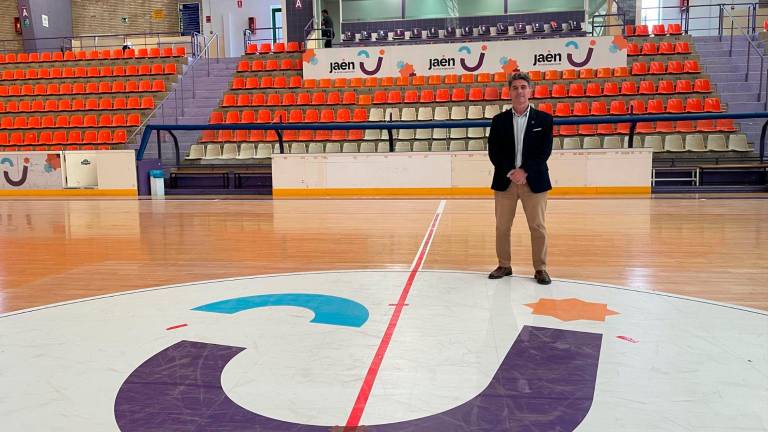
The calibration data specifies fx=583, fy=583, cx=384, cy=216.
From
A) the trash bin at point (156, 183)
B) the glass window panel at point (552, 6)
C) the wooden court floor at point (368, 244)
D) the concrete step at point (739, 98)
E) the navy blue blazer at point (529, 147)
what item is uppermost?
the glass window panel at point (552, 6)

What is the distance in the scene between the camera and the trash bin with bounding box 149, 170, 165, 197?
12242 mm

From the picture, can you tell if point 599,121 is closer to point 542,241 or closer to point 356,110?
point 356,110

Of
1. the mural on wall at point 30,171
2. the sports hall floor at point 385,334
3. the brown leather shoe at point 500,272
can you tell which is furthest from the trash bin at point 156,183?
the brown leather shoe at point 500,272

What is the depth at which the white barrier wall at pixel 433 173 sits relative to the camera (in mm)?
10805

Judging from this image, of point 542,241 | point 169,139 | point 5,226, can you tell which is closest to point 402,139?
point 169,139

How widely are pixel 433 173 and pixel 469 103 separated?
450 centimetres

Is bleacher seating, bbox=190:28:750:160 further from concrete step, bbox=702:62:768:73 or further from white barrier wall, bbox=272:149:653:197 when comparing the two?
white barrier wall, bbox=272:149:653:197

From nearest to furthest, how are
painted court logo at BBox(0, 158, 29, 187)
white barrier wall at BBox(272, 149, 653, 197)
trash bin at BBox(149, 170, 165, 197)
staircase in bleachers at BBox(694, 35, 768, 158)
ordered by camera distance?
white barrier wall at BBox(272, 149, 653, 197), trash bin at BBox(149, 170, 165, 197), painted court logo at BBox(0, 158, 29, 187), staircase in bleachers at BBox(694, 35, 768, 158)

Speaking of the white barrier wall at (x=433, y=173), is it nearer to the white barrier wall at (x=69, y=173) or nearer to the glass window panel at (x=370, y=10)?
the white barrier wall at (x=69, y=173)

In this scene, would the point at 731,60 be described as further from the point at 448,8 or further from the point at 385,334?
the point at 385,334

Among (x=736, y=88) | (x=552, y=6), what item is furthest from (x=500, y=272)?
(x=552, y=6)

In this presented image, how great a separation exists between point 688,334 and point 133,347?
2880 mm

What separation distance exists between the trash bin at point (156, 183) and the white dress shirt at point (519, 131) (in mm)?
9743

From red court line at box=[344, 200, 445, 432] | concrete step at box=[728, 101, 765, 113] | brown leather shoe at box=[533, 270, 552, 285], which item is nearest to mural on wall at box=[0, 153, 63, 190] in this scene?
red court line at box=[344, 200, 445, 432]
